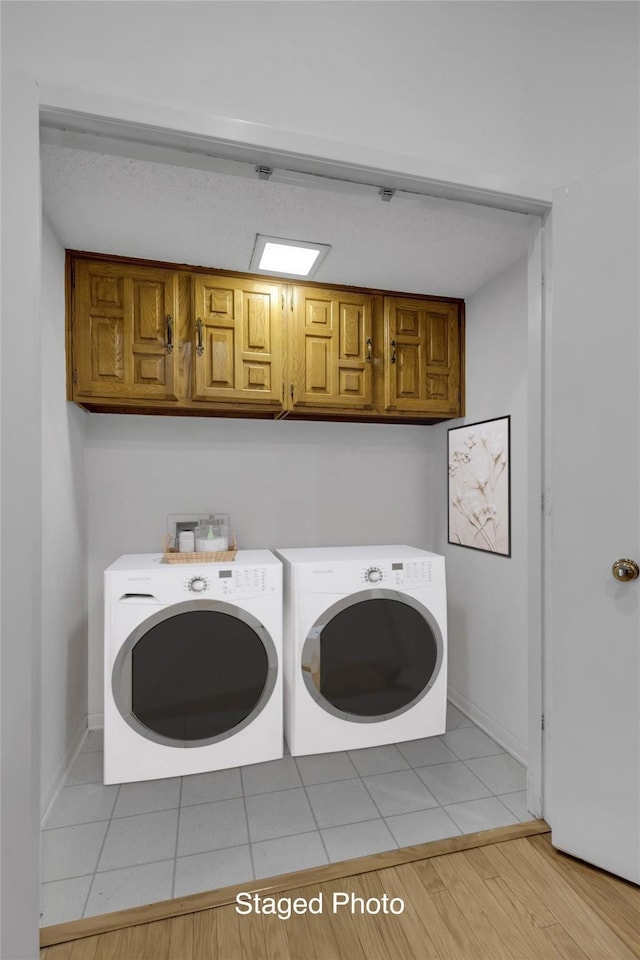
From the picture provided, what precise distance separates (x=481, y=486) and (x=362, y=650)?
1009mm

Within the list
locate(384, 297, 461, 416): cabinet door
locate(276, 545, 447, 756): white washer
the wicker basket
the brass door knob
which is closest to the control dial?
the wicker basket

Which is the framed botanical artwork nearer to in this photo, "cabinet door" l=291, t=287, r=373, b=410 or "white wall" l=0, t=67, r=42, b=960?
"cabinet door" l=291, t=287, r=373, b=410

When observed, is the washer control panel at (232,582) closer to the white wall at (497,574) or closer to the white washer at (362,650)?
the white washer at (362,650)

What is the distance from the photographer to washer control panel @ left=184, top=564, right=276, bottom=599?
2123mm

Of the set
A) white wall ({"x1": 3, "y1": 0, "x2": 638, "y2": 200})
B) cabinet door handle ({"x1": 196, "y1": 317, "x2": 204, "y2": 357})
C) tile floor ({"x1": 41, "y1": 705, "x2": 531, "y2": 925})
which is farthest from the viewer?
cabinet door handle ({"x1": 196, "y1": 317, "x2": 204, "y2": 357})

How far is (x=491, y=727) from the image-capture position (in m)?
2.44

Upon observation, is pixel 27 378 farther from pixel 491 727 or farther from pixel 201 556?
pixel 491 727

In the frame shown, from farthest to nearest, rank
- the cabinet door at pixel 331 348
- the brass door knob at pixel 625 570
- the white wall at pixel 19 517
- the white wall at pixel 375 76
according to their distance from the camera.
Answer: the cabinet door at pixel 331 348 → the brass door knob at pixel 625 570 → the white wall at pixel 375 76 → the white wall at pixel 19 517

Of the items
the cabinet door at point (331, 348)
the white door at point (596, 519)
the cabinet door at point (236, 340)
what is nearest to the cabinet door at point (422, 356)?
the cabinet door at point (331, 348)

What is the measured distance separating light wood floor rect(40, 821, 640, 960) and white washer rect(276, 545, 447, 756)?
762 millimetres

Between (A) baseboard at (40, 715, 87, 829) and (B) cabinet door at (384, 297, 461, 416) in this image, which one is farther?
(B) cabinet door at (384, 297, 461, 416)

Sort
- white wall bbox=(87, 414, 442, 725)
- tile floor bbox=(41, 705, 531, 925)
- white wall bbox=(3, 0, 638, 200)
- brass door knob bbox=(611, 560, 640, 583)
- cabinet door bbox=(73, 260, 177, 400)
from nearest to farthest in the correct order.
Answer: white wall bbox=(3, 0, 638, 200), brass door knob bbox=(611, 560, 640, 583), tile floor bbox=(41, 705, 531, 925), cabinet door bbox=(73, 260, 177, 400), white wall bbox=(87, 414, 442, 725)

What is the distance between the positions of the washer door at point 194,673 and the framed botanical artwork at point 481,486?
119 centimetres

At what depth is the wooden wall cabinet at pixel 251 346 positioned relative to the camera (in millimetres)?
2225
